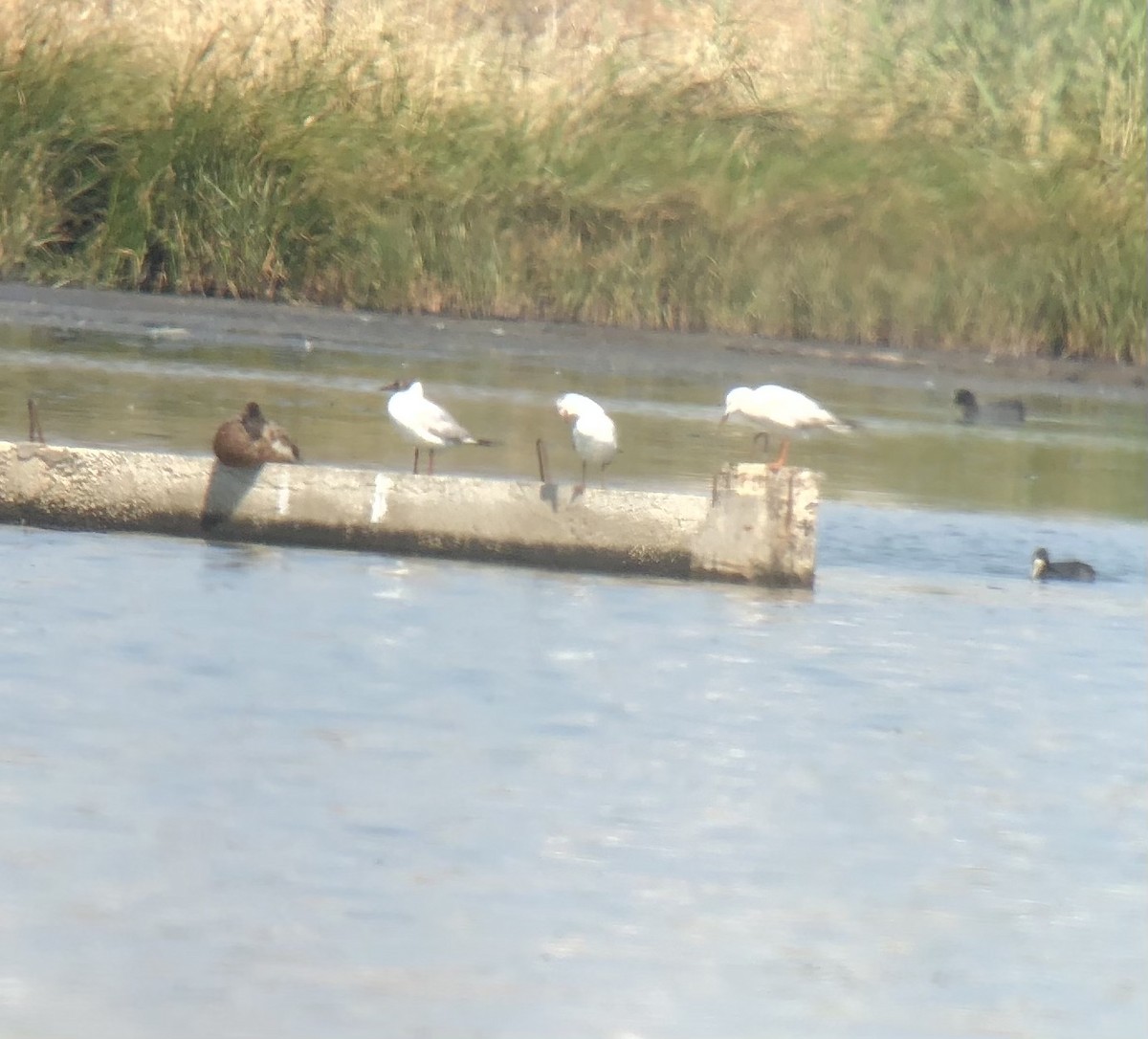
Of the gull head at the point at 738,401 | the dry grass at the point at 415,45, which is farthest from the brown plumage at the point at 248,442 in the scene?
the dry grass at the point at 415,45

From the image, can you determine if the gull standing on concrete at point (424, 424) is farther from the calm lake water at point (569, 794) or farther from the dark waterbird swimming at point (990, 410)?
the dark waterbird swimming at point (990, 410)

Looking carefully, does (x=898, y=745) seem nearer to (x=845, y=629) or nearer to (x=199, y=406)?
(x=845, y=629)

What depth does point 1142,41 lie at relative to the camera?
21.6 metres

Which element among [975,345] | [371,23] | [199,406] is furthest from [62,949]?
[371,23]

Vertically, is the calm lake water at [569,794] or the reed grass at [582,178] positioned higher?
the reed grass at [582,178]

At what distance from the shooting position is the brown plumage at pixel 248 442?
33.4 feet

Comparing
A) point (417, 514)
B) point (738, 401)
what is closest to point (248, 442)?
point (417, 514)

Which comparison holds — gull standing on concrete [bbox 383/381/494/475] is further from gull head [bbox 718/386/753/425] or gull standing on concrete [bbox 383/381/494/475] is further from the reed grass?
the reed grass

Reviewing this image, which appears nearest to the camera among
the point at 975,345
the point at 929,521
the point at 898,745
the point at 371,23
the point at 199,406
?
the point at 898,745

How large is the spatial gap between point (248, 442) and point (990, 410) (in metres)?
8.52

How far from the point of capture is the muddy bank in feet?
61.2

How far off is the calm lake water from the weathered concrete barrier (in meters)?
0.14

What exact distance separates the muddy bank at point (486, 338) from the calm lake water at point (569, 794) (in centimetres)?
659

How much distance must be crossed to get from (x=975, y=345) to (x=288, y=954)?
15.7 metres
